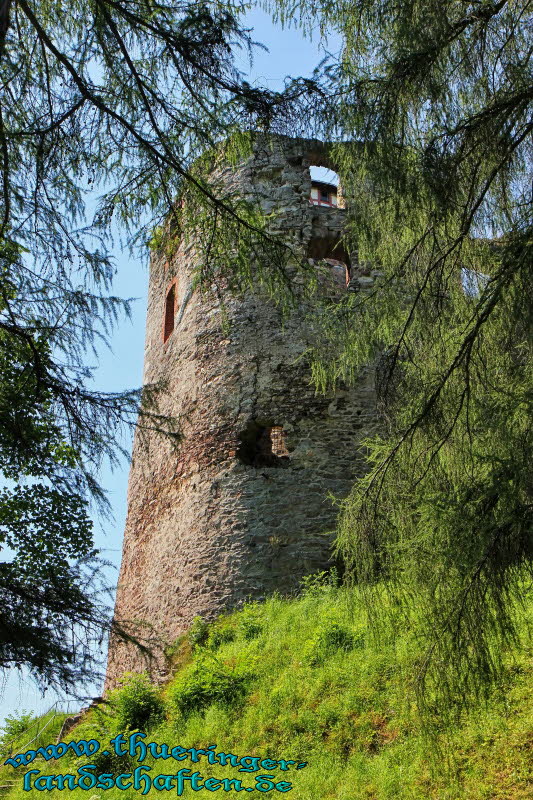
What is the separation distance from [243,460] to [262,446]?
11.5 inches

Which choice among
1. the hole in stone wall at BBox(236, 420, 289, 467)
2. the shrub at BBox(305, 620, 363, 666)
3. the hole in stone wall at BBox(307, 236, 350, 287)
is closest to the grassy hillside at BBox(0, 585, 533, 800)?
the shrub at BBox(305, 620, 363, 666)

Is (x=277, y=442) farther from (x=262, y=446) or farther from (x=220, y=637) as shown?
(x=220, y=637)

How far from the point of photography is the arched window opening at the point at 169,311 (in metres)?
11.2

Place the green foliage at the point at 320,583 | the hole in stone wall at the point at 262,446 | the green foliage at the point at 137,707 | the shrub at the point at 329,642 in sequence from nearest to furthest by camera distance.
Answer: the shrub at the point at 329,642
the green foliage at the point at 137,707
the green foliage at the point at 320,583
the hole in stone wall at the point at 262,446

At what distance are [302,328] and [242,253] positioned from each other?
4.69 meters

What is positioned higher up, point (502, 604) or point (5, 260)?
point (5, 260)

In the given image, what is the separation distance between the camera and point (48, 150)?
4598 mm

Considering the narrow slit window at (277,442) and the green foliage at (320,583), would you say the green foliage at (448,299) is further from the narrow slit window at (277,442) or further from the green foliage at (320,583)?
the narrow slit window at (277,442)

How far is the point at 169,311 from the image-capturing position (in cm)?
1145

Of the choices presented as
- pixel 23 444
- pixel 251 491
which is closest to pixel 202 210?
pixel 23 444

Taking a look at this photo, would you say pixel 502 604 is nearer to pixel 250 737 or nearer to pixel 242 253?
pixel 242 253

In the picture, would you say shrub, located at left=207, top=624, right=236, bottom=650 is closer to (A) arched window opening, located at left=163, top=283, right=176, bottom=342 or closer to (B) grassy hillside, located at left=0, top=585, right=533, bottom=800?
(B) grassy hillside, located at left=0, top=585, right=533, bottom=800

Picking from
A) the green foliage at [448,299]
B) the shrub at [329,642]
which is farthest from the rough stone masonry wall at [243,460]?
the green foliage at [448,299]

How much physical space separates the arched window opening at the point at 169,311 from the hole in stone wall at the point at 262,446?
259 cm
